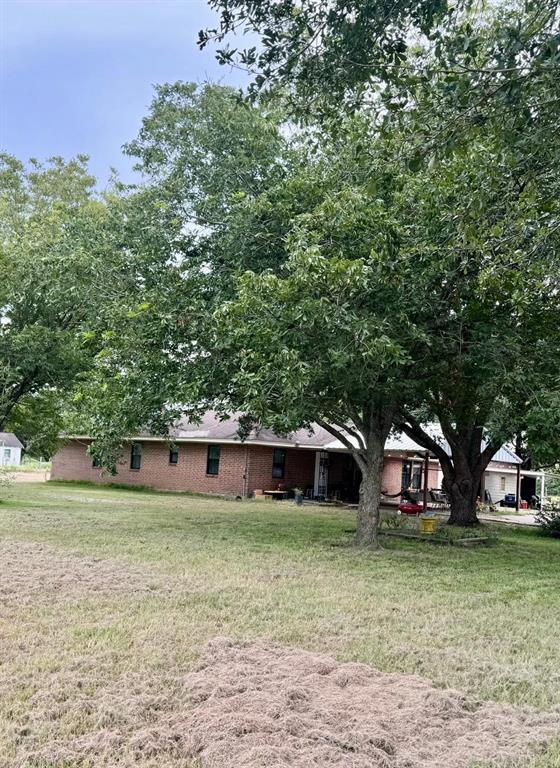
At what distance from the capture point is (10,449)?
5916 cm

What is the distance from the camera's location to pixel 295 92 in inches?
240

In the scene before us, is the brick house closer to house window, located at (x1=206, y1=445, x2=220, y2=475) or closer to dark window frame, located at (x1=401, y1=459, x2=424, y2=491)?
house window, located at (x1=206, y1=445, x2=220, y2=475)

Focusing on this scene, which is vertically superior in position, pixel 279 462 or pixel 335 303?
pixel 335 303

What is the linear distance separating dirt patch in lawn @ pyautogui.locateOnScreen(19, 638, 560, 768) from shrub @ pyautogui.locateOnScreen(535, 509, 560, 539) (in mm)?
16564

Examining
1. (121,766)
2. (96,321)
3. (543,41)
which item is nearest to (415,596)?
(121,766)

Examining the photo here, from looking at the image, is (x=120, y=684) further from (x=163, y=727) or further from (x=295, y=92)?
(x=295, y=92)

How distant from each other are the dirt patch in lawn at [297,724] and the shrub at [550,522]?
54.3 feet

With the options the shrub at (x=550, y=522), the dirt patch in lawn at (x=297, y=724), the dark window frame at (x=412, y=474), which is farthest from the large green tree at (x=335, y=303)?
the dark window frame at (x=412, y=474)

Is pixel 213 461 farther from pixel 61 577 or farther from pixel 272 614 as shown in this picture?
pixel 272 614

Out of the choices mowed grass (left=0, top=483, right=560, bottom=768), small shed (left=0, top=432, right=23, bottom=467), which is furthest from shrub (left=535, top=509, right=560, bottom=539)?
small shed (left=0, top=432, right=23, bottom=467)

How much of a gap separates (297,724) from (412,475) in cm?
3205

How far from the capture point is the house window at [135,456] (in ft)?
98.3

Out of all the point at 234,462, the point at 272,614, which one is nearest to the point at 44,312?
the point at 234,462

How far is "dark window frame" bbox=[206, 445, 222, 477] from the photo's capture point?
27656mm
